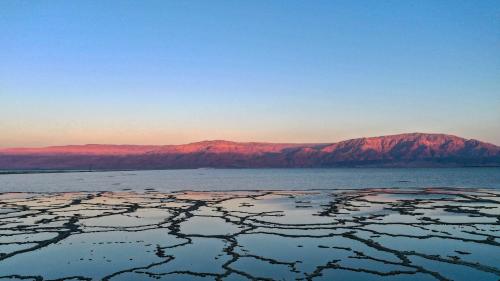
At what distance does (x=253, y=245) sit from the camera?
13883mm

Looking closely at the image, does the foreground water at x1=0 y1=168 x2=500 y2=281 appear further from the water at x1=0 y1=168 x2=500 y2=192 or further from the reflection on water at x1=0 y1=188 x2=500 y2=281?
the water at x1=0 y1=168 x2=500 y2=192

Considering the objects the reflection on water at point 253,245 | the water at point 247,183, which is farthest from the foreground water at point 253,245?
the water at point 247,183

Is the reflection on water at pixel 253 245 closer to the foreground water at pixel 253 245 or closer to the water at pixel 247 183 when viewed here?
the foreground water at pixel 253 245

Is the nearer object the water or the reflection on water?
the reflection on water

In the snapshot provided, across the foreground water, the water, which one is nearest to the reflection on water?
the foreground water

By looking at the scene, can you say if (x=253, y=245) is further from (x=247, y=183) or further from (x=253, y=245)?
(x=247, y=183)

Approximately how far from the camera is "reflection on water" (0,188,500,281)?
10680 millimetres

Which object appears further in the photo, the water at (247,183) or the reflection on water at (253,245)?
the water at (247,183)

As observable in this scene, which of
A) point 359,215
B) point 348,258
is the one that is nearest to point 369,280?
point 348,258

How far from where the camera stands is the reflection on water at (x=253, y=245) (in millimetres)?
10680

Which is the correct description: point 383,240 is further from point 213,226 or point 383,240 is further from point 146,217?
point 146,217

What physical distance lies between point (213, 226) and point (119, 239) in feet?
13.6

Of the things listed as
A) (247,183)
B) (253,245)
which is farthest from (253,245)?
(247,183)

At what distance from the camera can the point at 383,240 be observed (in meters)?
14.5
